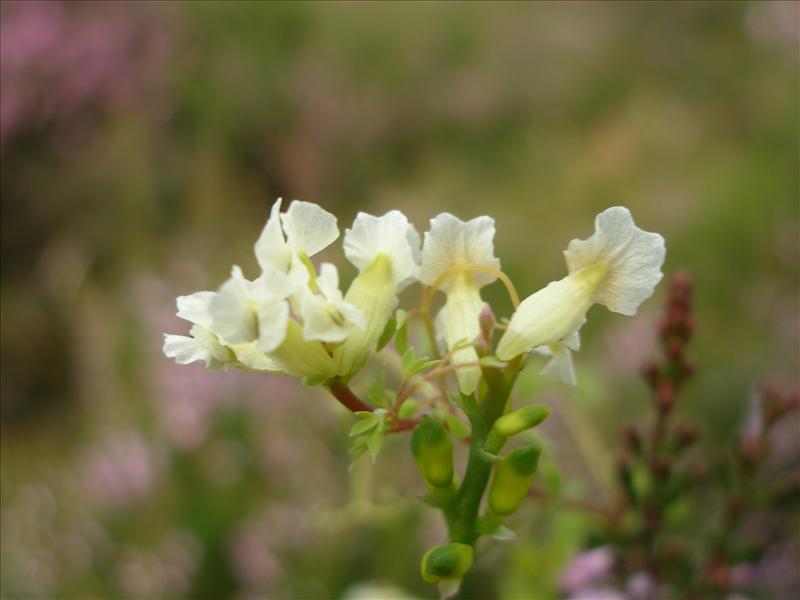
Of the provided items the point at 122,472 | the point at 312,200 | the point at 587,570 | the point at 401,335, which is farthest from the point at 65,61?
the point at 401,335

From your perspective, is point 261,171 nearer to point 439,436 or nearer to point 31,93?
point 31,93

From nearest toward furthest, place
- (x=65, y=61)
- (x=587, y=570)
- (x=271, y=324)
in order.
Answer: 1. (x=271, y=324)
2. (x=587, y=570)
3. (x=65, y=61)

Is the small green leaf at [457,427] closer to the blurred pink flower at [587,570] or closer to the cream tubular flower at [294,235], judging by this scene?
the cream tubular flower at [294,235]

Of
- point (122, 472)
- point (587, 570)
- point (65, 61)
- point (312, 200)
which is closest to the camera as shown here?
point (587, 570)

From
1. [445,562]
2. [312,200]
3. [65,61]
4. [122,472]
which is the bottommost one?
[445,562]

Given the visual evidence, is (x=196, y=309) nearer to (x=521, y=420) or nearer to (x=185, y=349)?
(x=185, y=349)
